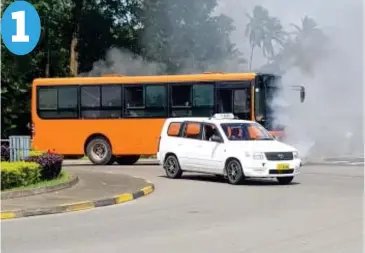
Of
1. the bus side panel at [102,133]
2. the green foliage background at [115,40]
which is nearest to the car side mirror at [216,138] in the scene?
the bus side panel at [102,133]

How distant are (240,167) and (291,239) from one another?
26.5ft

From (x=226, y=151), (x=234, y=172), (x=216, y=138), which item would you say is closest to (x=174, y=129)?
(x=216, y=138)

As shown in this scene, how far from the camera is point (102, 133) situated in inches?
1029

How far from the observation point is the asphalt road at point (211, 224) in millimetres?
8984

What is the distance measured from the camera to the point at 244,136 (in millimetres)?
18312

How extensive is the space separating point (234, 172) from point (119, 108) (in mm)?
9199

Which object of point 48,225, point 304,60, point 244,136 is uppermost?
point 304,60

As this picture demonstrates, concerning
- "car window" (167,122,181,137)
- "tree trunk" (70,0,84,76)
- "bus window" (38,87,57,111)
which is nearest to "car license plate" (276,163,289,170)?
"car window" (167,122,181,137)

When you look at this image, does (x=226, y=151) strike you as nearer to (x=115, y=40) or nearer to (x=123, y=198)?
(x=123, y=198)

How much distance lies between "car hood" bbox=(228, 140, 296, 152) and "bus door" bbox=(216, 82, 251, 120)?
586 centimetres

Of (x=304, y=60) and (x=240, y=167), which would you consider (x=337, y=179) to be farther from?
(x=304, y=60)

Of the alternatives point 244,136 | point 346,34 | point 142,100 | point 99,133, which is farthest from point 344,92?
point 99,133

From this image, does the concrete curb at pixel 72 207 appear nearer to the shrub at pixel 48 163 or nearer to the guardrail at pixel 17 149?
the shrub at pixel 48 163

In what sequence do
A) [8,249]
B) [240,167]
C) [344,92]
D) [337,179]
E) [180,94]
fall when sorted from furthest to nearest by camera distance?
[180,94]
[344,92]
[337,179]
[240,167]
[8,249]
